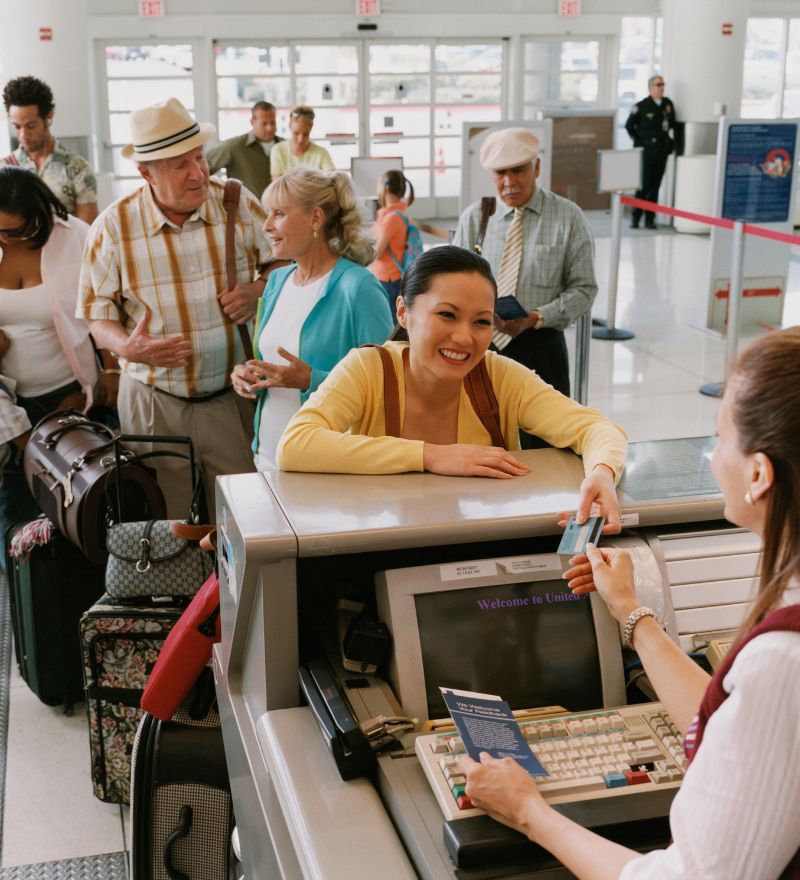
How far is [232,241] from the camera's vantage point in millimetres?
3439

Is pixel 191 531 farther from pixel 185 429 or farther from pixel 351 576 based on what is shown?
pixel 351 576

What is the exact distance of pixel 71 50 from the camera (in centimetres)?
972

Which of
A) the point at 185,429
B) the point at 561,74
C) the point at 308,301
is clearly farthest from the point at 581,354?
the point at 561,74

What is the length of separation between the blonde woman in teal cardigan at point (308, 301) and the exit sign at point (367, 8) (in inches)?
492

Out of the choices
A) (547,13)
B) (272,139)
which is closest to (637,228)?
(547,13)

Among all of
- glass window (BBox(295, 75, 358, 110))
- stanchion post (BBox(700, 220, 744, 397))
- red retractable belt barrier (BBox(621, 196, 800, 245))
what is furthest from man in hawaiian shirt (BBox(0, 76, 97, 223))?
glass window (BBox(295, 75, 358, 110))

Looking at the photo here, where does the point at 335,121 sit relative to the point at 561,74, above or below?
below

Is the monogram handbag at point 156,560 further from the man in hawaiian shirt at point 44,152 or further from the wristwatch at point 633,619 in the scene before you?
the man in hawaiian shirt at point 44,152

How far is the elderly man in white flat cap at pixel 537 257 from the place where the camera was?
449 centimetres

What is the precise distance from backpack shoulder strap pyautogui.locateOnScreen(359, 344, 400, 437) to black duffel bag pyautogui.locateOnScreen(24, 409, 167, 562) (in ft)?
3.69

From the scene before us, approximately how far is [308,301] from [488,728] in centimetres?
182

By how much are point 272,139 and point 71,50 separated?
2.05m

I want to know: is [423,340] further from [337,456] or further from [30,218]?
[30,218]

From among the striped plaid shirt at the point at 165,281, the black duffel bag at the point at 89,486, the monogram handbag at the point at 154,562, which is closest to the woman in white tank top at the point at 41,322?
the striped plaid shirt at the point at 165,281
